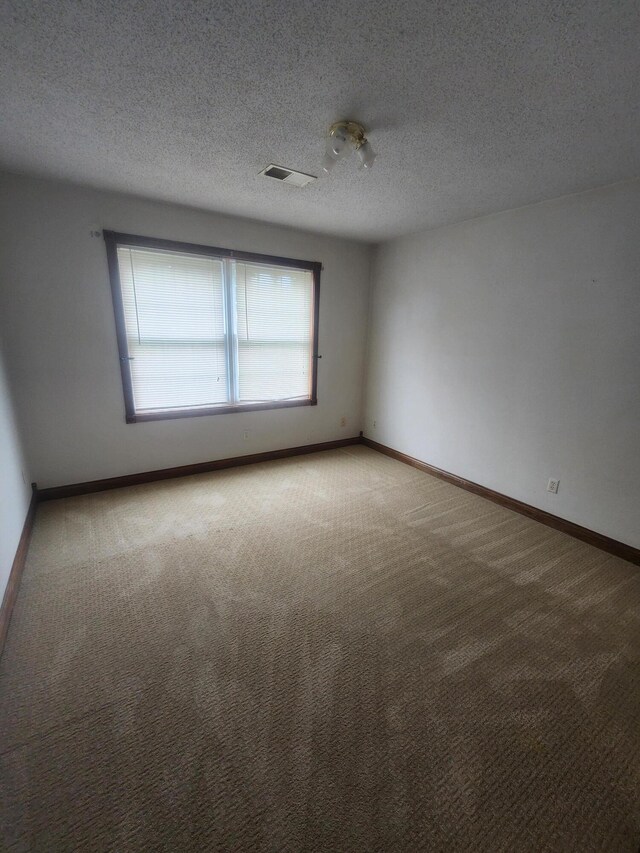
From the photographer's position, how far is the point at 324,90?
1484 mm

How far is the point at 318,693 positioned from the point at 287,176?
2.90 metres

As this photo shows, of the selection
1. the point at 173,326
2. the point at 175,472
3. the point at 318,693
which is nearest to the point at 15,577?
the point at 175,472

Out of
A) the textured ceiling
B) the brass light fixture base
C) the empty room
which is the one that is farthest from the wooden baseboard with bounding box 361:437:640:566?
the brass light fixture base

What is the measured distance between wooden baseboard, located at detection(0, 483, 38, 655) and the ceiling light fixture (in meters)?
2.79

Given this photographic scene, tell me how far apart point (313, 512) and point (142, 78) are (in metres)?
2.68

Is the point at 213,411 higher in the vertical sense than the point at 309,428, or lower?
higher

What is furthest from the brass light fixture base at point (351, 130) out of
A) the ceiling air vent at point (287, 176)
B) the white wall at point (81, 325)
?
the white wall at point (81, 325)

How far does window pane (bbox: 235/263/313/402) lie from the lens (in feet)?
11.5

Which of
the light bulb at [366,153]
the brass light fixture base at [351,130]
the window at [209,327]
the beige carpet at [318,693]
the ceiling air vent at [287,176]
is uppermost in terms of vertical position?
the ceiling air vent at [287,176]

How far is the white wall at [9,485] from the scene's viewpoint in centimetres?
191

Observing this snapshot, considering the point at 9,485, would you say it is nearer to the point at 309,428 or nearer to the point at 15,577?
the point at 15,577

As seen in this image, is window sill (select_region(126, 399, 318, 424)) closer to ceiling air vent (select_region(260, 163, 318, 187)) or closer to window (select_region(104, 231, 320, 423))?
window (select_region(104, 231, 320, 423))

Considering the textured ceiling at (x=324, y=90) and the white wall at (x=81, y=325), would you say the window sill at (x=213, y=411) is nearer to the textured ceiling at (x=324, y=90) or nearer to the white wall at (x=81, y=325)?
the white wall at (x=81, y=325)

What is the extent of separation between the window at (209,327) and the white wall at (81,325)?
11 cm
